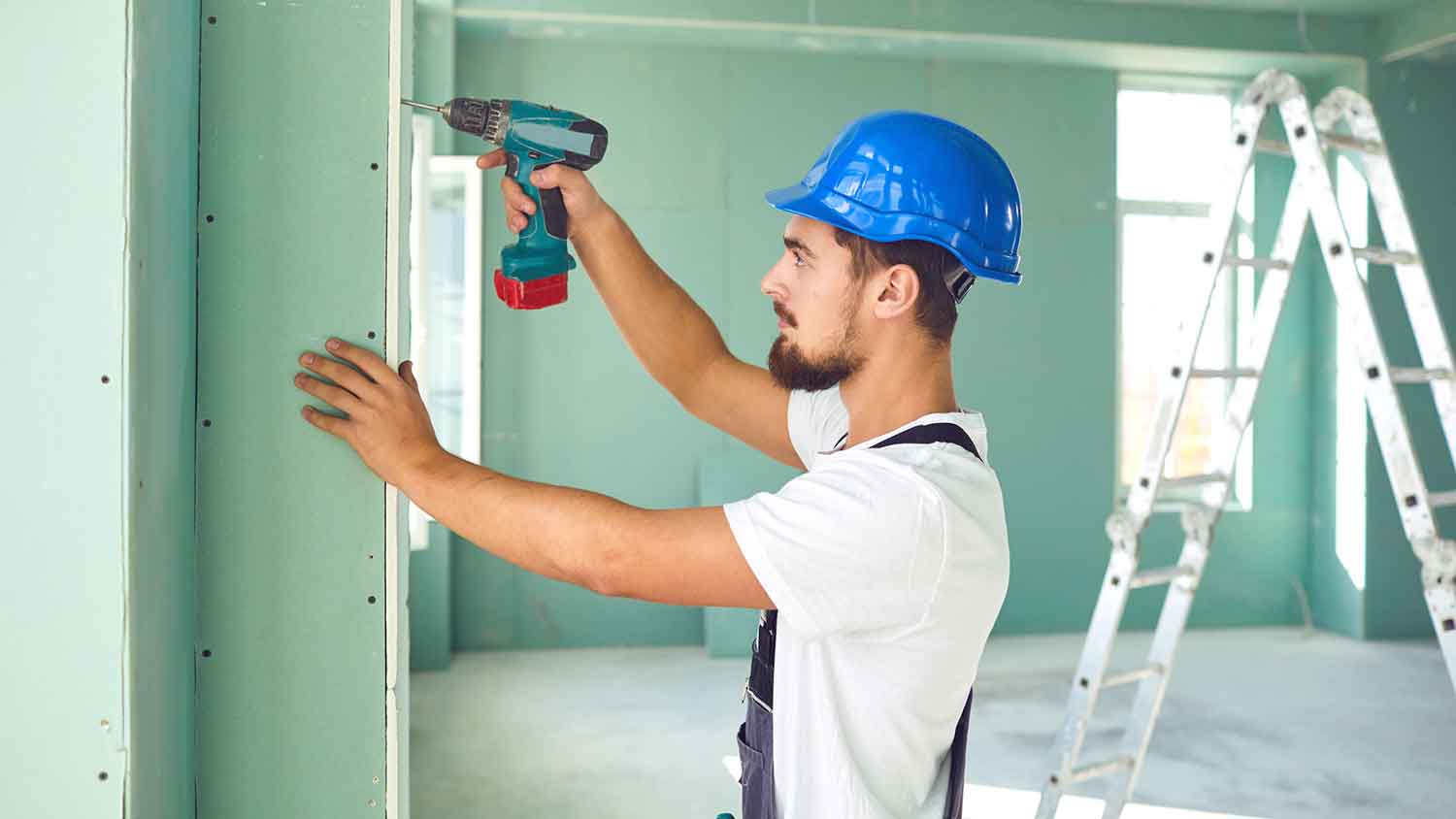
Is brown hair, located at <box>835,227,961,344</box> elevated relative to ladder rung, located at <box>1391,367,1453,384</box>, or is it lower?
elevated

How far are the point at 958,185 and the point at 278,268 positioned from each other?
0.75 meters

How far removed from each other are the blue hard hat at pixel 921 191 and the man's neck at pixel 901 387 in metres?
0.10

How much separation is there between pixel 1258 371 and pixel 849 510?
2043 mm

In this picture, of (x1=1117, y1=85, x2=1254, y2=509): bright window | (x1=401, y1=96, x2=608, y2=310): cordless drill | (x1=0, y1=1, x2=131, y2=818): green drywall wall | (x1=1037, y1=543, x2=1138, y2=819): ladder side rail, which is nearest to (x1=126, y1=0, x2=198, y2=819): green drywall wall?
(x1=0, y1=1, x2=131, y2=818): green drywall wall

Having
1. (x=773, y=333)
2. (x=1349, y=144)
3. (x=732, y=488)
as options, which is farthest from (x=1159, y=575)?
(x=773, y=333)

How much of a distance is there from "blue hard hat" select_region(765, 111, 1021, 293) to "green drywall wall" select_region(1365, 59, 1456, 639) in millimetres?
5259

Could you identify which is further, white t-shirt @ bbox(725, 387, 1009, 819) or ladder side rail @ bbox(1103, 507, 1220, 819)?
ladder side rail @ bbox(1103, 507, 1220, 819)

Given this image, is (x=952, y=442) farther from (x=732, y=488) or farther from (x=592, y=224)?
(x=732, y=488)

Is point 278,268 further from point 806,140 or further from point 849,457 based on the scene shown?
point 806,140

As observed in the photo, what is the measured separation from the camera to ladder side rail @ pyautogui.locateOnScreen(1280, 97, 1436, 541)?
2.45 metres

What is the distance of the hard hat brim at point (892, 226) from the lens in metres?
1.27

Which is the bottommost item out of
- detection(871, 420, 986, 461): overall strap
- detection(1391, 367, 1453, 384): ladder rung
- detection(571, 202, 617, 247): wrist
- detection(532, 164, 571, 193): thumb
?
detection(871, 420, 986, 461): overall strap

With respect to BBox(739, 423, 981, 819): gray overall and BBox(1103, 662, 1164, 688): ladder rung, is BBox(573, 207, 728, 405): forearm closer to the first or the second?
BBox(739, 423, 981, 819): gray overall

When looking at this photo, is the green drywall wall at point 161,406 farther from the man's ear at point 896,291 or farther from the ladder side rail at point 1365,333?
the ladder side rail at point 1365,333
